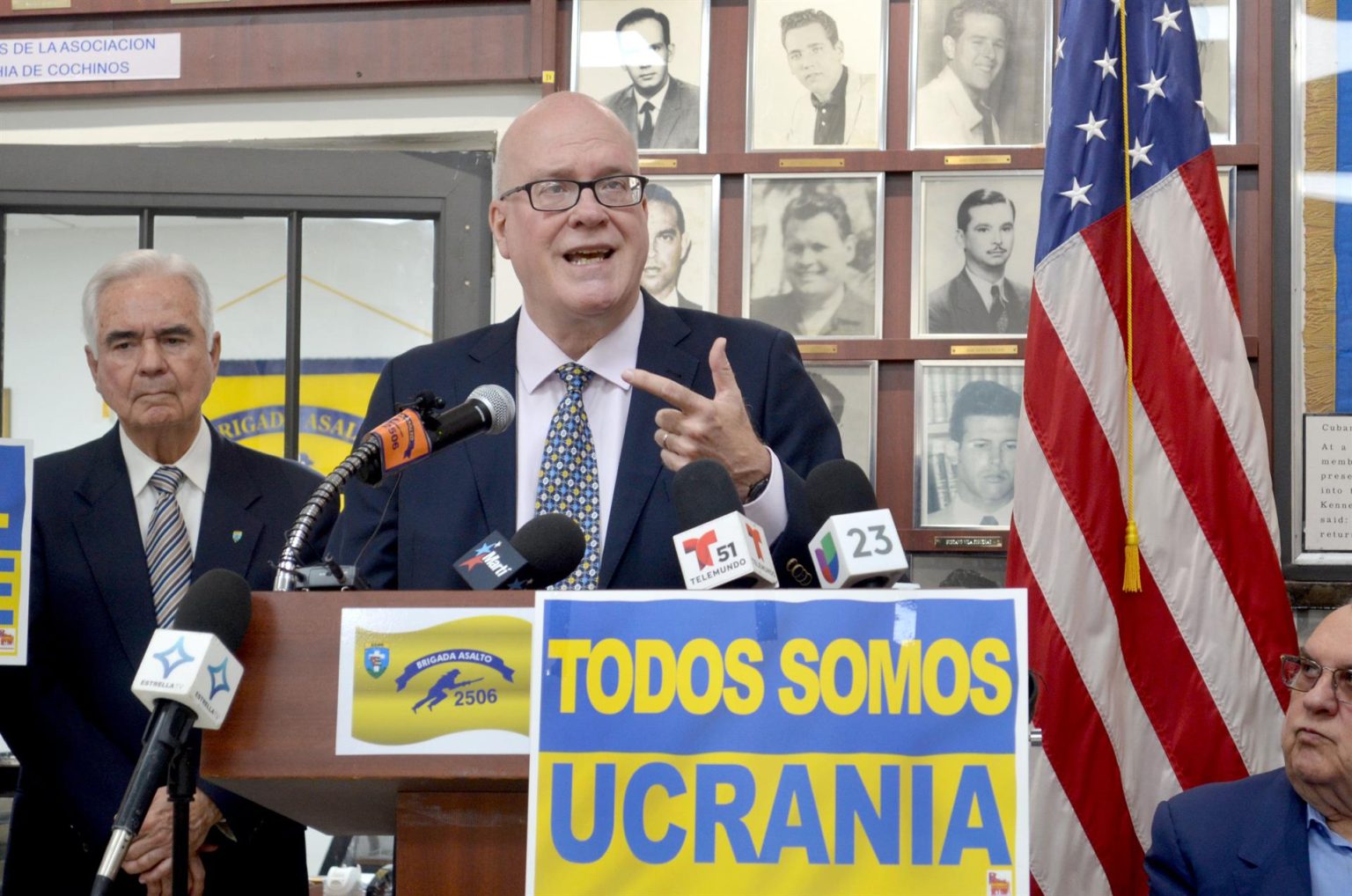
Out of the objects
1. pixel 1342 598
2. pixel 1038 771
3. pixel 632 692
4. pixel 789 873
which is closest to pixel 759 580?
pixel 632 692

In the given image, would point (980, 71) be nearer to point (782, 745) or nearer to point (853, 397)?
point (853, 397)

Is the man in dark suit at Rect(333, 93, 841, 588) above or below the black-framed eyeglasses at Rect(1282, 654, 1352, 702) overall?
above

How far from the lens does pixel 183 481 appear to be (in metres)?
2.61

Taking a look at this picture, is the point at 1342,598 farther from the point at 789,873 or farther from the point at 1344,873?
the point at 789,873

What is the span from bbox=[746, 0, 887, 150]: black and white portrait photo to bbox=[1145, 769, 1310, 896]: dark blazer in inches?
67.2

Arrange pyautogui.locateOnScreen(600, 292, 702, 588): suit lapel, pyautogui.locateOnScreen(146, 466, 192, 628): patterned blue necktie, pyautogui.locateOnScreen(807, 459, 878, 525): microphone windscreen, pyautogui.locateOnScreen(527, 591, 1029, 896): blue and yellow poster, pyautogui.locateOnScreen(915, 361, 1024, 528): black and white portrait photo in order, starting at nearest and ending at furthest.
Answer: pyautogui.locateOnScreen(527, 591, 1029, 896): blue and yellow poster
pyautogui.locateOnScreen(807, 459, 878, 525): microphone windscreen
pyautogui.locateOnScreen(600, 292, 702, 588): suit lapel
pyautogui.locateOnScreen(146, 466, 192, 628): patterned blue necktie
pyautogui.locateOnScreen(915, 361, 1024, 528): black and white portrait photo

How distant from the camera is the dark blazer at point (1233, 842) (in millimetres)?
2232

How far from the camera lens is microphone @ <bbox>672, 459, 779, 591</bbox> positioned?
4.52ft

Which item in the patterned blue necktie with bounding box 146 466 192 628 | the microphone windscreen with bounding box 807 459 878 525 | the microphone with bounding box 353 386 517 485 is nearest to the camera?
the microphone windscreen with bounding box 807 459 878 525

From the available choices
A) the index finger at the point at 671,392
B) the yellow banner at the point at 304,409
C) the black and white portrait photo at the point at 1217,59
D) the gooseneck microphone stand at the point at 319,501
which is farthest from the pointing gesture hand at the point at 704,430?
the yellow banner at the point at 304,409

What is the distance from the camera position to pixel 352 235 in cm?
391

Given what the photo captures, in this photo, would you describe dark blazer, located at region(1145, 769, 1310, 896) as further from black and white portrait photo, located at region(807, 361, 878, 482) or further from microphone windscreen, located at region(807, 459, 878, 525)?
black and white portrait photo, located at region(807, 361, 878, 482)

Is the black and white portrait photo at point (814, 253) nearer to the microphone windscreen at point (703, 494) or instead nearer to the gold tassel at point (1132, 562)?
the gold tassel at point (1132, 562)

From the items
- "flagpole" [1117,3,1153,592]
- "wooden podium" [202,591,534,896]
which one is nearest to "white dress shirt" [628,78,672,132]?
"flagpole" [1117,3,1153,592]
